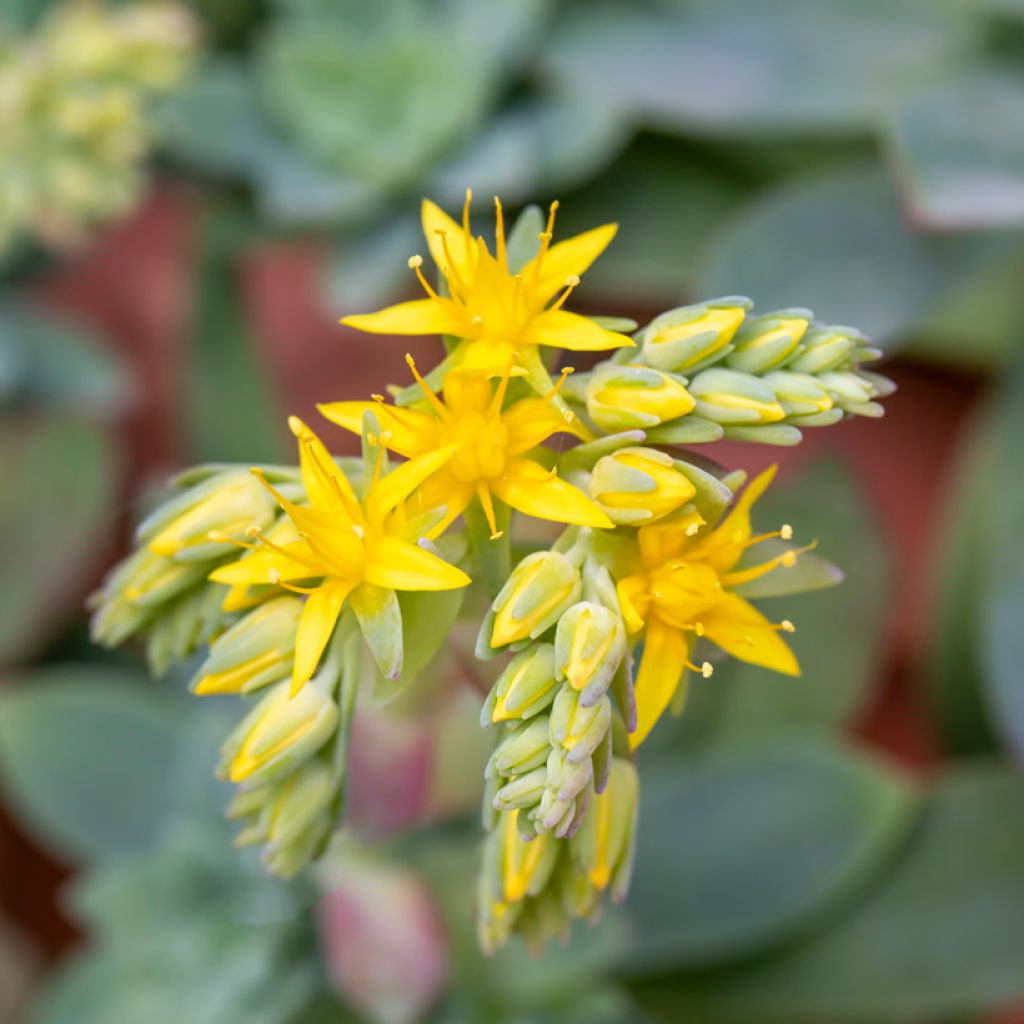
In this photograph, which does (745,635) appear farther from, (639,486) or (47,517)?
(47,517)

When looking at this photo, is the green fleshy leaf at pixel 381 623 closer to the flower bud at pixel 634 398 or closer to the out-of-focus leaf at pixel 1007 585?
the flower bud at pixel 634 398

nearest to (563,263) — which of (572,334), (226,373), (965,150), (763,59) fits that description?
(572,334)

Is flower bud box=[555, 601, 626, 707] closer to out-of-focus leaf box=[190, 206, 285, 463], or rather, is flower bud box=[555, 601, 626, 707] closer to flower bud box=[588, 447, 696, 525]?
flower bud box=[588, 447, 696, 525]

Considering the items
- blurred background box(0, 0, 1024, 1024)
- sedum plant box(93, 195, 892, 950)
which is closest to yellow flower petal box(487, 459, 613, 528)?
sedum plant box(93, 195, 892, 950)

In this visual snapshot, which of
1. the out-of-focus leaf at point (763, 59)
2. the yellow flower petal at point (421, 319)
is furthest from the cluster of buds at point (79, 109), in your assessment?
the yellow flower petal at point (421, 319)

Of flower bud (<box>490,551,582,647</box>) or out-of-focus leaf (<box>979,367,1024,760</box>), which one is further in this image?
out-of-focus leaf (<box>979,367,1024,760</box>)

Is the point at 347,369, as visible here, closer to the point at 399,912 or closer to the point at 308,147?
the point at 308,147
